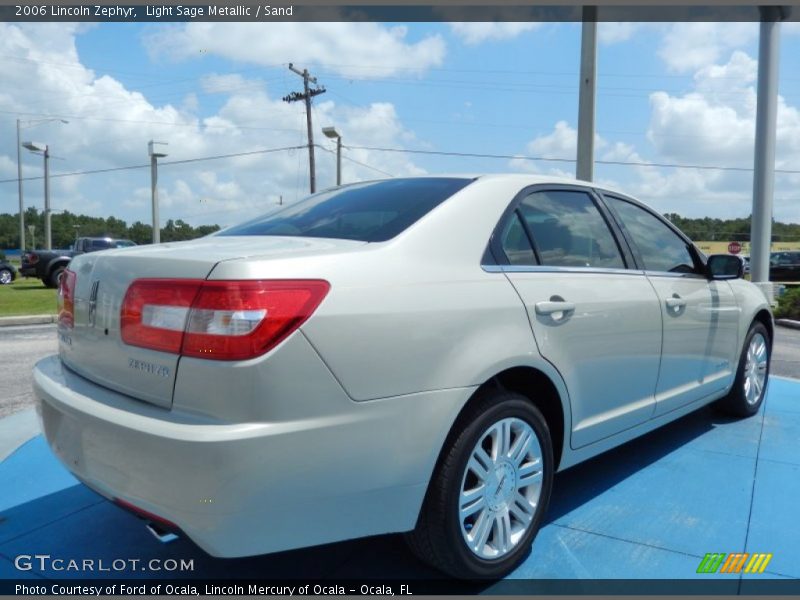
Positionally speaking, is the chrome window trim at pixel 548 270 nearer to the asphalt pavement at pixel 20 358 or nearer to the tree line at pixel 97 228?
the asphalt pavement at pixel 20 358

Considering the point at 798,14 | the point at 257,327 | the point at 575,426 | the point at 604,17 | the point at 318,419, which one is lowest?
the point at 575,426

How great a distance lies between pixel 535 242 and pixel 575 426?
824 mm

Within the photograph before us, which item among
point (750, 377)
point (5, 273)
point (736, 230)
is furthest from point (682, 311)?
point (736, 230)

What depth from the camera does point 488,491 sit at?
242 centimetres

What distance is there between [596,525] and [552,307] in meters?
1.09

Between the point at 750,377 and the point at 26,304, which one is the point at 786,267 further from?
the point at 26,304

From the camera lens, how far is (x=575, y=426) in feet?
9.26

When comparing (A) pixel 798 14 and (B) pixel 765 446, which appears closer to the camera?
(B) pixel 765 446

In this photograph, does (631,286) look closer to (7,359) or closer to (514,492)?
(514,492)

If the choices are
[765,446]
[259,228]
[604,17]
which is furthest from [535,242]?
[604,17]

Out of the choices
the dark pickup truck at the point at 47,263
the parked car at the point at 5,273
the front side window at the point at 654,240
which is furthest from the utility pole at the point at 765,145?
the parked car at the point at 5,273

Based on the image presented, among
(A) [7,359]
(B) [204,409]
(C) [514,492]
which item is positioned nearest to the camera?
(B) [204,409]

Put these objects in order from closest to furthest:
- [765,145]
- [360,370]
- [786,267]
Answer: [360,370], [765,145], [786,267]

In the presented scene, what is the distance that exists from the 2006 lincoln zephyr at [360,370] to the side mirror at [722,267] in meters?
1.16
